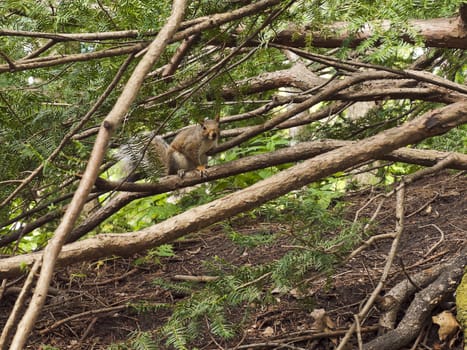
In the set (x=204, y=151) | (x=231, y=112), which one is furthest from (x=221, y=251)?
(x=231, y=112)

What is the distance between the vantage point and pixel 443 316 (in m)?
3.18

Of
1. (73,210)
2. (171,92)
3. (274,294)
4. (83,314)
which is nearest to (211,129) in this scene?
(274,294)

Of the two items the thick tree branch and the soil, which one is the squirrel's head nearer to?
the soil

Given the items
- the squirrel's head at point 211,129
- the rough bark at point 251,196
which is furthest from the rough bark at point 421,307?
the squirrel's head at point 211,129

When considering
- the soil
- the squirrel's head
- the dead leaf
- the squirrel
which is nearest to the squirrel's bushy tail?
the soil

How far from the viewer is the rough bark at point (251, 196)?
7.97ft

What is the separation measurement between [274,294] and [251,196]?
1349 millimetres

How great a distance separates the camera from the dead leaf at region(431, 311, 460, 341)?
312 cm

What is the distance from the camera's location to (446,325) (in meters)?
3.13

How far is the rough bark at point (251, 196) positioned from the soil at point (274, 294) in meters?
0.34

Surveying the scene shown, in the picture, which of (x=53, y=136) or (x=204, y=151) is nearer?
(x=53, y=136)

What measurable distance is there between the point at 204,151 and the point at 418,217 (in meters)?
1.63

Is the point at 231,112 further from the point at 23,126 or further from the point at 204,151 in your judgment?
the point at 23,126

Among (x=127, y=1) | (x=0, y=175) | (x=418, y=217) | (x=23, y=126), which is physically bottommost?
(x=418, y=217)
